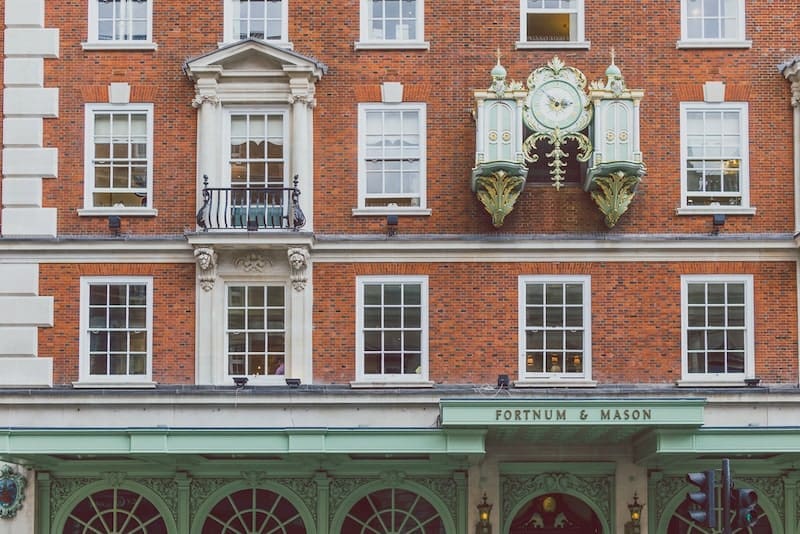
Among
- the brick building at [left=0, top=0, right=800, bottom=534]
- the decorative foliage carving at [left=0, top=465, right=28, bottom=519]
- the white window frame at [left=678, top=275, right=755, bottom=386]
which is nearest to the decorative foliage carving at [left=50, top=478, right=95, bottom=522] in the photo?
the brick building at [left=0, top=0, right=800, bottom=534]

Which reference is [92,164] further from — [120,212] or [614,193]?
[614,193]

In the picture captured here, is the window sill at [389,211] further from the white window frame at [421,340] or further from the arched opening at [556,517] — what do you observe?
the arched opening at [556,517]

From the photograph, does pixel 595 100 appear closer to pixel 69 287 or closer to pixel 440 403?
pixel 440 403

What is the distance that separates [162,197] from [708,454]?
38.3 feet

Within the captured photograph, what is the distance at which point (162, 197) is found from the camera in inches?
973

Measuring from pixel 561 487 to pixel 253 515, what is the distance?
19.8 ft

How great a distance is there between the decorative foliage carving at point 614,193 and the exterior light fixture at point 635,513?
17.8 ft

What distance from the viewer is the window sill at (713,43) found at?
2489 centimetres

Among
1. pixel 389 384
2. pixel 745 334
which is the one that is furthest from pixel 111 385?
pixel 745 334

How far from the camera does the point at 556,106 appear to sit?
79.8ft

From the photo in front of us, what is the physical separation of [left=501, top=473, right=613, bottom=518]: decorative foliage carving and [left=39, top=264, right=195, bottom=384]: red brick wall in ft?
21.8

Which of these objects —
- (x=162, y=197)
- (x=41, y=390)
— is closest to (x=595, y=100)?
(x=162, y=197)

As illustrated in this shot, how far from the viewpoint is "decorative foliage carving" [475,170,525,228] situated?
23.8 meters

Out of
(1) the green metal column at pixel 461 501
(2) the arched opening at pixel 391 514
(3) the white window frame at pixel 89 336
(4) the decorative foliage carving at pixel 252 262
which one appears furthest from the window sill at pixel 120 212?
(1) the green metal column at pixel 461 501
